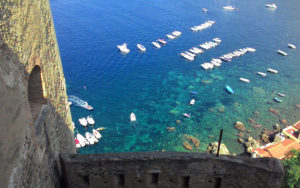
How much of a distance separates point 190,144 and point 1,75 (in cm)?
2986

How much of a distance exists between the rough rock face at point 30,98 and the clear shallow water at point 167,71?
77.6ft

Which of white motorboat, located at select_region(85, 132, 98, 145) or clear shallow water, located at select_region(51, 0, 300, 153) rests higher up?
clear shallow water, located at select_region(51, 0, 300, 153)

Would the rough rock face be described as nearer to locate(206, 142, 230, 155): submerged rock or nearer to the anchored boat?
locate(206, 142, 230, 155): submerged rock

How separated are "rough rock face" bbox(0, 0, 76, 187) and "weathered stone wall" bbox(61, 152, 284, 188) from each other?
109 cm

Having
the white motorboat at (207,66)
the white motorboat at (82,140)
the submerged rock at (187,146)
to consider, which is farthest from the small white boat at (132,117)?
the white motorboat at (207,66)

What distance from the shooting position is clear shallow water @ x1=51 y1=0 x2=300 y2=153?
119 feet

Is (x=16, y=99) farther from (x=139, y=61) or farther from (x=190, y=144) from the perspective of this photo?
(x=139, y=61)

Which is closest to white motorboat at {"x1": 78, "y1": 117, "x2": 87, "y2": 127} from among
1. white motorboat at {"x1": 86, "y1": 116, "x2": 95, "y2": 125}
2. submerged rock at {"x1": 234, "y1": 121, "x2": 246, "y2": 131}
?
white motorboat at {"x1": 86, "y1": 116, "x2": 95, "y2": 125}

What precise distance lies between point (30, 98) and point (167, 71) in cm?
4084

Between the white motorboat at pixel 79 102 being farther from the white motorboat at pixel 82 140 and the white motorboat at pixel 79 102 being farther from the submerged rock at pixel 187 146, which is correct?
the submerged rock at pixel 187 146

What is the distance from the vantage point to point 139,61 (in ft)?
169

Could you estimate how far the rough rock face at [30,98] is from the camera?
5.88 metres

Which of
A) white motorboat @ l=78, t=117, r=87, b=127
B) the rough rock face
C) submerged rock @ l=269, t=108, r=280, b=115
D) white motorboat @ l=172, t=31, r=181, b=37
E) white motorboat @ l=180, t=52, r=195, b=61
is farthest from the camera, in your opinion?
white motorboat @ l=172, t=31, r=181, b=37

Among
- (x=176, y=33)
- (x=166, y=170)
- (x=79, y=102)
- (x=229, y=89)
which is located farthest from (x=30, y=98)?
(x=176, y=33)
